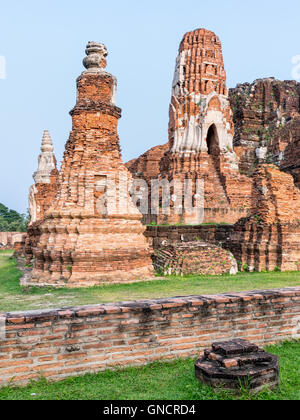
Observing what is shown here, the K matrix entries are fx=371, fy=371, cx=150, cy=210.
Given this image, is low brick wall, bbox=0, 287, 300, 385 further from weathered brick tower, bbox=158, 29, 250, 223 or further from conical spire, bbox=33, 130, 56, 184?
conical spire, bbox=33, 130, 56, 184

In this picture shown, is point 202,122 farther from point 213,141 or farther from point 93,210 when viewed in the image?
point 93,210

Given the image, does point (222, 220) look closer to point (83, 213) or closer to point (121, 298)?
point (83, 213)

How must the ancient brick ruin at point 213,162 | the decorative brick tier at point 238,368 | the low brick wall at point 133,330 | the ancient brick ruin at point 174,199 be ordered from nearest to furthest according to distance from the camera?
the decorative brick tier at point 238,368 < the low brick wall at point 133,330 < the ancient brick ruin at point 174,199 < the ancient brick ruin at point 213,162

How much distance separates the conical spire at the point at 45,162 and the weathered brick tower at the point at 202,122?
19.2 feet

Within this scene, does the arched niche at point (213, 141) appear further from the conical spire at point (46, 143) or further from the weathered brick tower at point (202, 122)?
the conical spire at point (46, 143)

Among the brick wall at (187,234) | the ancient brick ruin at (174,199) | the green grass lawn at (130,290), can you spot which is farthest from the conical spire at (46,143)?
the green grass lawn at (130,290)

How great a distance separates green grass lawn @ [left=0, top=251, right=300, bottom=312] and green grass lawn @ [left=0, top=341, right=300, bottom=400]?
2205 mm

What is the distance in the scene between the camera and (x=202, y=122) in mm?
15945

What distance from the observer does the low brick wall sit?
327cm

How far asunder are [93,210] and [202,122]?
9.45 metres

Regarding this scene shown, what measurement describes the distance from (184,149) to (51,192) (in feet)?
19.3

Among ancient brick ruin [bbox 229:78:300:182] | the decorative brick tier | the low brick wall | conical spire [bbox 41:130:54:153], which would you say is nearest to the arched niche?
ancient brick ruin [bbox 229:78:300:182]

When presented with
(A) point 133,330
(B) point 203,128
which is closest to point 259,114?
(B) point 203,128

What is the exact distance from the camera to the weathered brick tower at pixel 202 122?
1542cm
